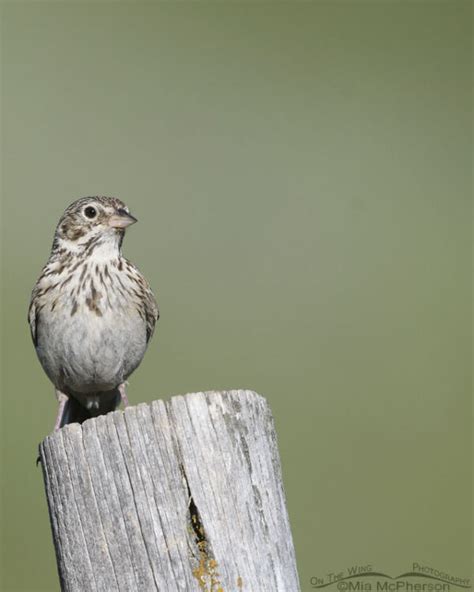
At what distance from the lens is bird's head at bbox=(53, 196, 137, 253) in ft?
20.4

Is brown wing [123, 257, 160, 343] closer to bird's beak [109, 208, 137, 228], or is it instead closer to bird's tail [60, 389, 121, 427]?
bird's beak [109, 208, 137, 228]

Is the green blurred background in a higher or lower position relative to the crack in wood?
higher

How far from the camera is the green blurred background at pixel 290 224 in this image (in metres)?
9.10

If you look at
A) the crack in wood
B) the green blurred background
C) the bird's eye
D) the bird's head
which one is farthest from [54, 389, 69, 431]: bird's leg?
the crack in wood

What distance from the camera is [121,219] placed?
616 cm

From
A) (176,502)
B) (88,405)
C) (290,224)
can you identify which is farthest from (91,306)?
(290,224)

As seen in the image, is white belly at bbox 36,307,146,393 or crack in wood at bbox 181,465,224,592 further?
white belly at bbox 36,307,146,393

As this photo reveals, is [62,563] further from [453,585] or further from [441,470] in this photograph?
[441,470]

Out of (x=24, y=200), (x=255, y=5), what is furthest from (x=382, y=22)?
(x=24, y=200)

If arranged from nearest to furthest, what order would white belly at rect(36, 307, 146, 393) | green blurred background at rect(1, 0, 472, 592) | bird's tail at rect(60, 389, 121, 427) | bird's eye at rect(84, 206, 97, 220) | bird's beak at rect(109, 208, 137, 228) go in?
white belly at rect(36, 307, 146, 393), bird's beak at rect(109, 208, 137, 228), bird's eye at rect(84, 206, 97, 220), bird's tail at rect(60, 389, 121, 427), green blurred background at rect(1, 0, 472, 592)

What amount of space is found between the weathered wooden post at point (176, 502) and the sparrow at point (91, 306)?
2224mm

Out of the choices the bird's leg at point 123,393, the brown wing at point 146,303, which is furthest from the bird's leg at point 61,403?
the brown wing at point 146,303

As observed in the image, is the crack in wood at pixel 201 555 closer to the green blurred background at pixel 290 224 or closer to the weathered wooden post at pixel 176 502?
the weathered wooden post at pixel 176 502

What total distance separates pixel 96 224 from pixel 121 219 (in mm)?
161
